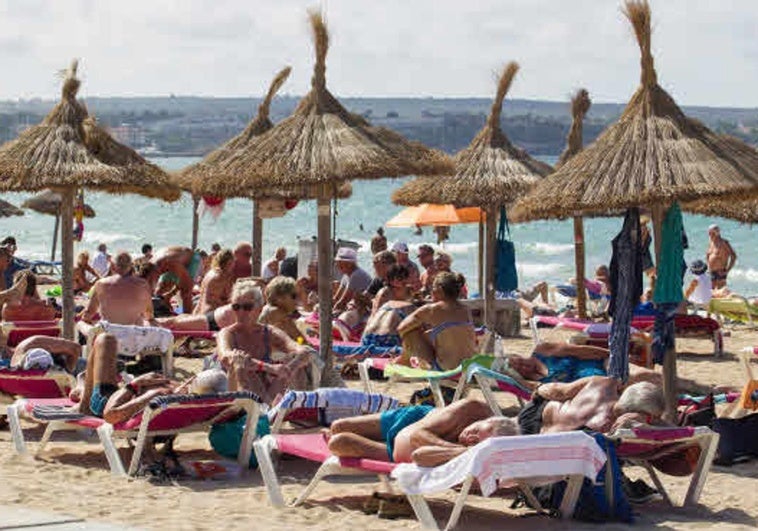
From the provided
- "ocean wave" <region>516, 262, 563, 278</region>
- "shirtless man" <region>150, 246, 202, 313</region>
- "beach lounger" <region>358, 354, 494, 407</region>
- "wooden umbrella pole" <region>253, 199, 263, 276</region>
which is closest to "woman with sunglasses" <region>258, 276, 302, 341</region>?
"beach lounger" <region>358, 354, 494, 407</region>

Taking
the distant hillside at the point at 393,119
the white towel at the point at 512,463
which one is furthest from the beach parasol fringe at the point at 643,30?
the distant hillside at the point at 393,119

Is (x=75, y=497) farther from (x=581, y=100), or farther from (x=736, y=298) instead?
(x=736, y=298)

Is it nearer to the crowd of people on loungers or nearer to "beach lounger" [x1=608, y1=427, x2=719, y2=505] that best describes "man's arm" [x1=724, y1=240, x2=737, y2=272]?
the crowd of people on loungers

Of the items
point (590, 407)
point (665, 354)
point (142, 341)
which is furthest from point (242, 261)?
point (590, 407)

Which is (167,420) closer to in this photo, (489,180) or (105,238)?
(489,180)

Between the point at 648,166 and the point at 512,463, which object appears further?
the point at 648,166

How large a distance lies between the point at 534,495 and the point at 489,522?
11.0 inches

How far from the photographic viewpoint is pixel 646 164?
8875 mm

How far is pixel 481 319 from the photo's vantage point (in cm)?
1468

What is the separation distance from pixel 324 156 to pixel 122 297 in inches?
76.2

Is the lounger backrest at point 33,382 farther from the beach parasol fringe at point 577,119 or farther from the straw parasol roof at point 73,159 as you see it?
the beach parasol fringe at point 577,119

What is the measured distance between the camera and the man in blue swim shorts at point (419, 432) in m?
6.43

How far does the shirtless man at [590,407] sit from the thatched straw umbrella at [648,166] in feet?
5.61

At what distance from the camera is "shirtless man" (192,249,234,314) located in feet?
43.3
